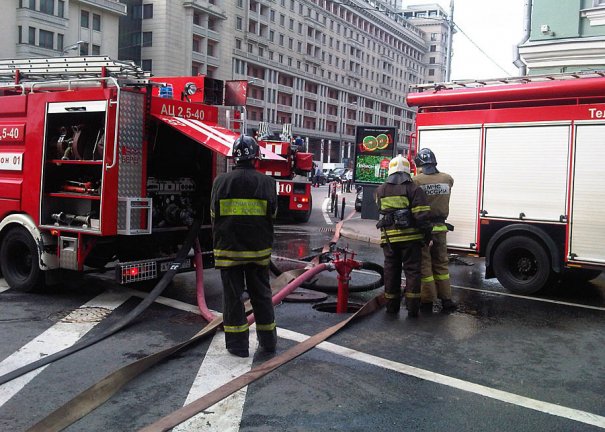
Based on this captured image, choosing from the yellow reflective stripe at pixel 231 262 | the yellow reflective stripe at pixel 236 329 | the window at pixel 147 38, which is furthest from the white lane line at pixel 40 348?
the window at pixel 147 38

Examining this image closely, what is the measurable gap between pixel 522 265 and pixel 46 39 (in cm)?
5193

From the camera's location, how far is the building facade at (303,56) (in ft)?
210

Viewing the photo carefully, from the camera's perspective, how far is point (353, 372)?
471cm

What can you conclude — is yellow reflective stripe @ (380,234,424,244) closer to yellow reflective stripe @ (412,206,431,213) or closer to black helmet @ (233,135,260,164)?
yellow reflective stripe @ (412,206,431,213)

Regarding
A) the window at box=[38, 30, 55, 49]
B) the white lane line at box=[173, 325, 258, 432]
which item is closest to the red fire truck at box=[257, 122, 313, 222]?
the white lane line at box=[173, 325, 258, 432]

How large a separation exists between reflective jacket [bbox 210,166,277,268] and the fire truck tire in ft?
10.7

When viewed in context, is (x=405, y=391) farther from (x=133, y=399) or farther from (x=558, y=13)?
(x=558, y=13)

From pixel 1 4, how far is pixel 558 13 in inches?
1812

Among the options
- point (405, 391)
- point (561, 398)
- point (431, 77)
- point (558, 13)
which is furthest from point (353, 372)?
point (431, 77)

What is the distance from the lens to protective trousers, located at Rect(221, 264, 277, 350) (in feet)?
16.5

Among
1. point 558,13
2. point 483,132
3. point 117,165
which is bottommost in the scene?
point 117,165

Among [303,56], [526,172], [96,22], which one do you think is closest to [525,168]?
[526,172]

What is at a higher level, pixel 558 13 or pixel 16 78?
pixel 558 13

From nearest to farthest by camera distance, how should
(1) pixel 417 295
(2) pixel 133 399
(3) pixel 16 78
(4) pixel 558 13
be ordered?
1. (2) pixel 133 399
2. (1) pixel 417 295
3. (3) pixel 16 78
4. (4) pixel 558 13
